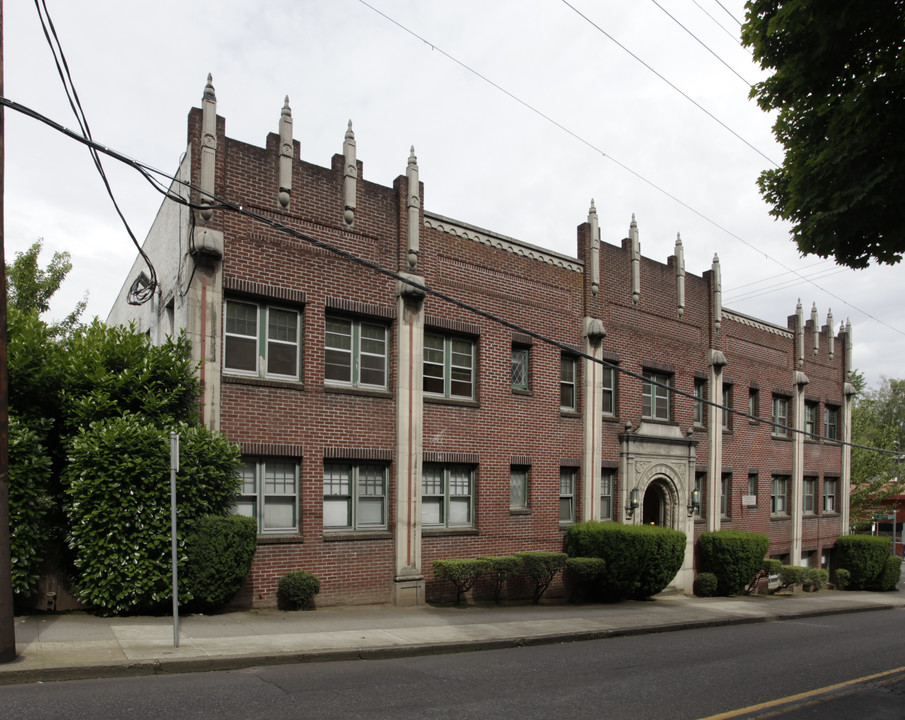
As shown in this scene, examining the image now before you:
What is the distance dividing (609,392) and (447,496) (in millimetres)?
6598

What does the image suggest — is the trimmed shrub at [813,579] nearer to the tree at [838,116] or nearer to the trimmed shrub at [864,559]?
the trimmed shrub at [864,559]

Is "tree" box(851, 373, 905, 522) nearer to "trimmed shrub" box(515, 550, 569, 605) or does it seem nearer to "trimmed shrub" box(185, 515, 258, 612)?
"trimmed shrub" box(515, 550, 569, 605)

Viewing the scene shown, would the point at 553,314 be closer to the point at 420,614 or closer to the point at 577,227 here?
the point at 577,227

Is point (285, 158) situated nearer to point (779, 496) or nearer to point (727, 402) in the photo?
point (727, 402)

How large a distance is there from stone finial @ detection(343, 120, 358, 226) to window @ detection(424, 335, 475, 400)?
3.26 m

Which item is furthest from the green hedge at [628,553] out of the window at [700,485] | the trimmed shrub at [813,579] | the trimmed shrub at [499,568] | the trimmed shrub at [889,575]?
the trimmed shrub at [889,575]

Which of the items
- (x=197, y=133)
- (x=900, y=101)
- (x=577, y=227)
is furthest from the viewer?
(x=577, y=227)

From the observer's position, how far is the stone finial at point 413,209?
671 inches

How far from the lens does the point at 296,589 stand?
14.2 metres

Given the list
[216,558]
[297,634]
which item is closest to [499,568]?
[297,634]

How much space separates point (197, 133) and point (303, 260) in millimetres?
3013

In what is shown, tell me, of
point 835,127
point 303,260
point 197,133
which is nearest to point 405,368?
point 303,260

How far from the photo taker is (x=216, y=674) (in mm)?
9258

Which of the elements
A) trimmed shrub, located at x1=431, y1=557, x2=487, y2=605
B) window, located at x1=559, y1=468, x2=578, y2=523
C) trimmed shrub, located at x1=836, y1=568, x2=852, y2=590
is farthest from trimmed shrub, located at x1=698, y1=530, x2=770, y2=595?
trimmed shrub, located at x1=431, y1=557, x2=487, y2=605
